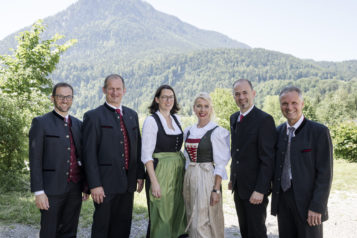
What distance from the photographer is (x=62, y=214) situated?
3.54m

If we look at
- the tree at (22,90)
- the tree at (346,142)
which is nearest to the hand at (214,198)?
the tree at (22,90)

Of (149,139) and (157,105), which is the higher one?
(157,105)

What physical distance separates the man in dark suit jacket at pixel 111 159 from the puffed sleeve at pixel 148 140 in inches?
7.0

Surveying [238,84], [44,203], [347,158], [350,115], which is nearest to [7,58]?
[44,203]

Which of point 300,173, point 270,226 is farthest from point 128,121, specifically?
point 270,226

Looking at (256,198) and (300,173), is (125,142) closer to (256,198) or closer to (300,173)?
(256,198)

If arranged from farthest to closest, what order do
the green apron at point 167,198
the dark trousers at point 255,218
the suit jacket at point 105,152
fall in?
the green apron at point 167,198 → the suit jacket at point 105,152 → the dark trousers at point 255,218

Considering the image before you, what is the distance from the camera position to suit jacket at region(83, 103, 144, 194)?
11.4 ft

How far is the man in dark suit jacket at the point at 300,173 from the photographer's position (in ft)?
9.61

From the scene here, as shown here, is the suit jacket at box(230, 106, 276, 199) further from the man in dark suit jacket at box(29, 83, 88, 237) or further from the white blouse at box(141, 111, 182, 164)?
the man in dark suit jacket at box(29, 83, 88, 237)

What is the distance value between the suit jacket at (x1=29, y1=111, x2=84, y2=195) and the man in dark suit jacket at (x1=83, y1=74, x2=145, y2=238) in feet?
0.79

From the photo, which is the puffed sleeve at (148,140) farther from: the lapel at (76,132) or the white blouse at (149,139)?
the lapel at (76,132)

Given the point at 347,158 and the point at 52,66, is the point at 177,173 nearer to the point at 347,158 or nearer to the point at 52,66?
the point at 52,66

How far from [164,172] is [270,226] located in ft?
10.3
